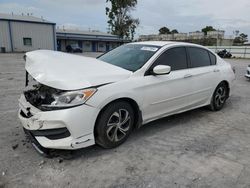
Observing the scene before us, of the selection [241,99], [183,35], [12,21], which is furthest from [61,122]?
[183,35]

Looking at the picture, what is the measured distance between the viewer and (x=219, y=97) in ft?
17.4

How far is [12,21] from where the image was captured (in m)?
31.3

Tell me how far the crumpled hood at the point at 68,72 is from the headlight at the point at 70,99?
2.7 inches

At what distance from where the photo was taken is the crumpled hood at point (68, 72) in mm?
2860

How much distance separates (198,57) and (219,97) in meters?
1.20

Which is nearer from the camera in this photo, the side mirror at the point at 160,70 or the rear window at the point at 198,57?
the side mirror at the point at 160,70

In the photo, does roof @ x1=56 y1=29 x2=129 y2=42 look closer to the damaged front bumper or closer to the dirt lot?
the dirt lot

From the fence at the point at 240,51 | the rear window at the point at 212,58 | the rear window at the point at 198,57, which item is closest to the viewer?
the rear window at the point at 198,57

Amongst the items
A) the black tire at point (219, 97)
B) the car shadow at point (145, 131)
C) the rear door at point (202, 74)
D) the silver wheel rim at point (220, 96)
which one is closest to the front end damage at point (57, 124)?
the car shadow at point (145, 131)

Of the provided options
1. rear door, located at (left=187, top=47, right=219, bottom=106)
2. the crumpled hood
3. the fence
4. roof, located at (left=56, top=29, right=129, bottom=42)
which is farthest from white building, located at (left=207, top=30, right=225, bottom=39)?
the crumpled hood

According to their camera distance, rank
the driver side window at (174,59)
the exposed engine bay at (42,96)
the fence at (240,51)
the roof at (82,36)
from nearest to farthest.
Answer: the exposed engine bay at (42,96) → the driver side window at (174,59) → the fence at (240,51) → the roof at (82,36)

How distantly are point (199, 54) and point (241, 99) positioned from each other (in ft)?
8.84

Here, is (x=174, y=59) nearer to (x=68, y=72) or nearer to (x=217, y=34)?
(x=68, y=72)

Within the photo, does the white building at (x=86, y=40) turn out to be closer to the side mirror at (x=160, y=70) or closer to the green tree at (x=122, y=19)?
the green tree at (x=122, y=19)
